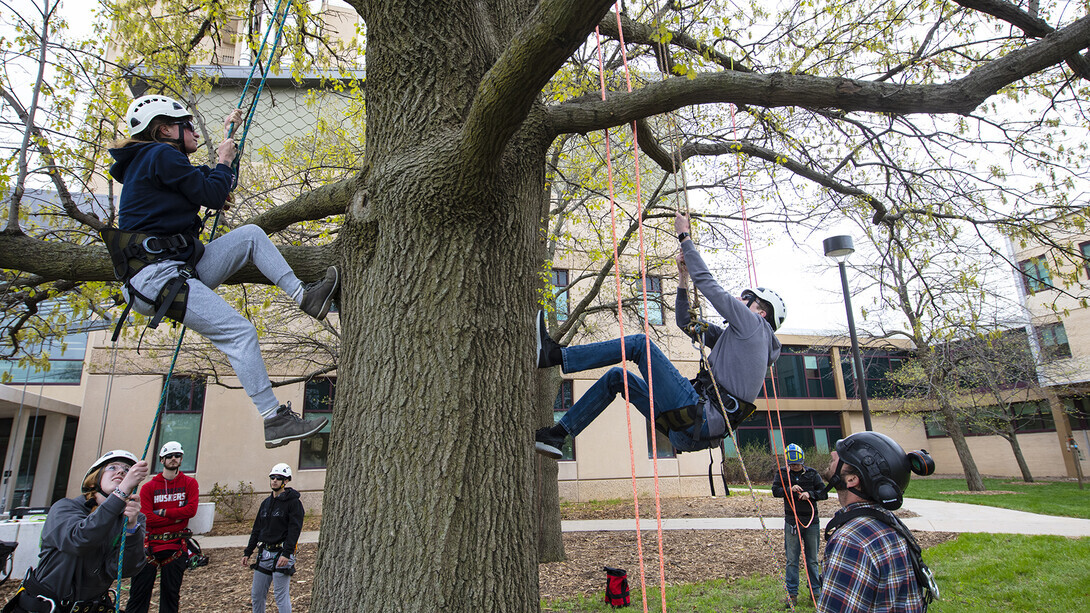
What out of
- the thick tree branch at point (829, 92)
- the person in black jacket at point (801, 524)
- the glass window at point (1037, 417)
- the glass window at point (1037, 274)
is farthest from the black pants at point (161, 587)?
the glass window at point (1037, 417)

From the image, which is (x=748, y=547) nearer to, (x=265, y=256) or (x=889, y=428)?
(x=265, y=256)

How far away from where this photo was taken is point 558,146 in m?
11.5

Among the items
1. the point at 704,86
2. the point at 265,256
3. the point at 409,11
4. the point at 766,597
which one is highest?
the point at 409,11

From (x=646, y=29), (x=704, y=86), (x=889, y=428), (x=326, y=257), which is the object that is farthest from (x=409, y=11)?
(x=889, y=428)

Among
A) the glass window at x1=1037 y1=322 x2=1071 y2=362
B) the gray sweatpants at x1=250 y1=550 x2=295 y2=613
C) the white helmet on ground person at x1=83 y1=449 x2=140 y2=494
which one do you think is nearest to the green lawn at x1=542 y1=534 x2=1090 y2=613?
the gray sweatpants at x1=250 y1=550 x2=295 y2=613

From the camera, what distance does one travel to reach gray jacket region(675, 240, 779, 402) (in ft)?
13.6

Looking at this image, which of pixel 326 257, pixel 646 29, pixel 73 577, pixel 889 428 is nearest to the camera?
pixel 326 257

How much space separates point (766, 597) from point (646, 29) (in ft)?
23.6

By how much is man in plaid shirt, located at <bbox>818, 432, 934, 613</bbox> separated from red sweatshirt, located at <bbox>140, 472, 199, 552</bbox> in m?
6.56

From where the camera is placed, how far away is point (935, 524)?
41.3 feet

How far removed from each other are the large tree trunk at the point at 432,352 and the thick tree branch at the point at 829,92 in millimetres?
491

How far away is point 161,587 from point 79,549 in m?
2.32

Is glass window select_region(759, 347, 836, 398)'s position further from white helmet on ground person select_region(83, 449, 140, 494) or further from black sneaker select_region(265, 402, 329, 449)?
black sneaker select_region(265, 402, 329, 449)

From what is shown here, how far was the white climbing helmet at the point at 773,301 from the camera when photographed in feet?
15.5
